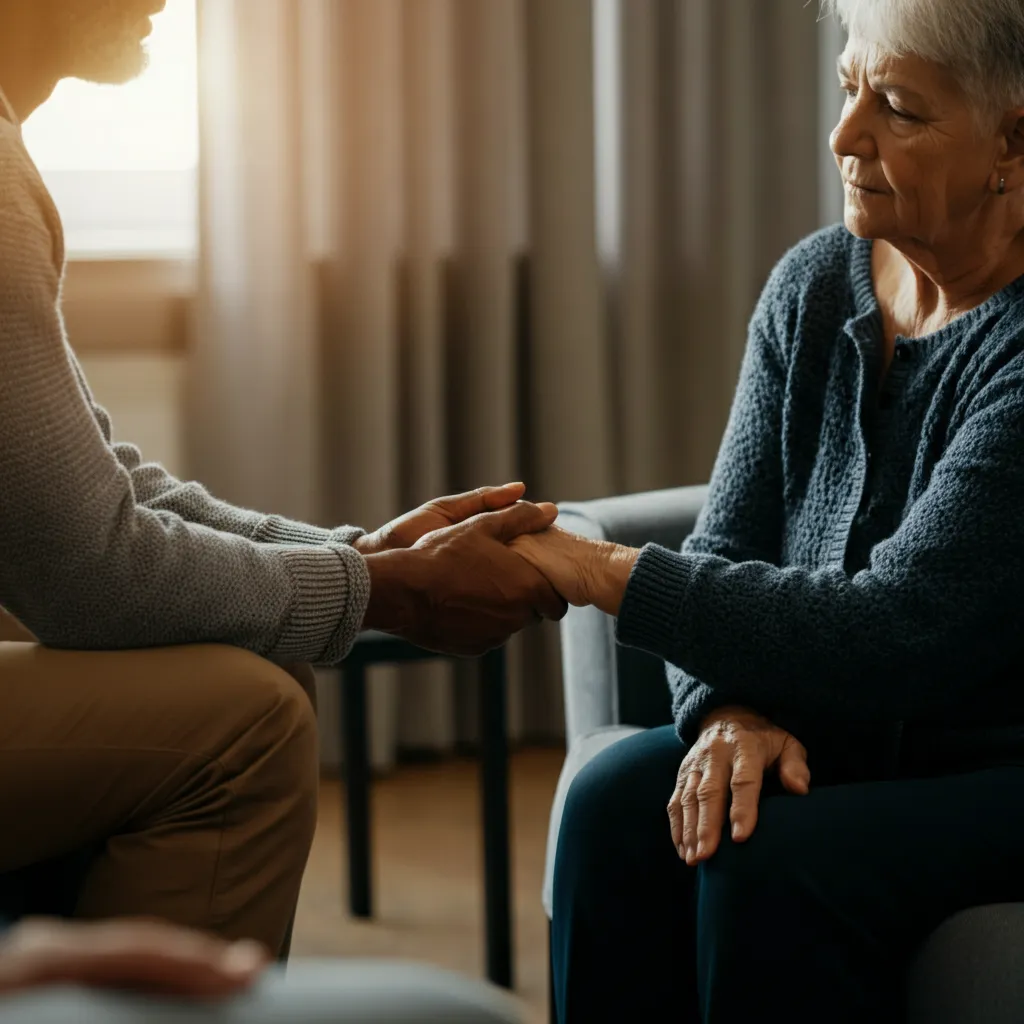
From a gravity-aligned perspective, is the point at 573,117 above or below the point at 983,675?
above

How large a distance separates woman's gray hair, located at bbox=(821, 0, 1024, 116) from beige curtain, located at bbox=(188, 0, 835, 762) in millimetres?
1495

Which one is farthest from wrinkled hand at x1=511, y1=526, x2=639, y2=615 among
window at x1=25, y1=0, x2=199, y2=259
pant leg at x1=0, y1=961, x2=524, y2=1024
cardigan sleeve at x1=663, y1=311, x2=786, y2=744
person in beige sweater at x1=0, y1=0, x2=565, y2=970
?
window at x1=25, y1=0, x2=199, y2=259

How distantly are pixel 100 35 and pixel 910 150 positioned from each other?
2.65 feet

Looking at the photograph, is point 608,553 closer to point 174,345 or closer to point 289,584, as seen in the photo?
point 289,584

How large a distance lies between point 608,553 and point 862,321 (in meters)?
0.35

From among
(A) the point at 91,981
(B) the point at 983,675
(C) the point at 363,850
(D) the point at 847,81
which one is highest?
(D) the point at 847,81

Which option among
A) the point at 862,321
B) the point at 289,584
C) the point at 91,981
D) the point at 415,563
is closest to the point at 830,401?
the point at 862,321

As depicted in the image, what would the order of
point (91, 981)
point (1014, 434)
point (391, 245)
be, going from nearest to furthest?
point (91, 981), point (1014, 434), point (391, 245)

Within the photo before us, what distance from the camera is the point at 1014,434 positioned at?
1.32 meters

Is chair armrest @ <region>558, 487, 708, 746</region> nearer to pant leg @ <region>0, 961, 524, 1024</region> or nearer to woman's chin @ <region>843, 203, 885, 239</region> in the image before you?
woman's chin @ <region>843, 203, 885, 239</region>

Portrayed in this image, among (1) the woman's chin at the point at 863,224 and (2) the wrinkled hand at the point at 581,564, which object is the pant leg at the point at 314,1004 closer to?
(2) the wrinkled hand at the point at 581,564

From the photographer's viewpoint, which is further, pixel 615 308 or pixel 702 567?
pixel 615 308

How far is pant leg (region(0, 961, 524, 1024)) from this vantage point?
1.86 ft

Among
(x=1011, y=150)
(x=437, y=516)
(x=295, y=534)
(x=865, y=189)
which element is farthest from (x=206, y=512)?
(x=1011, y=150)
